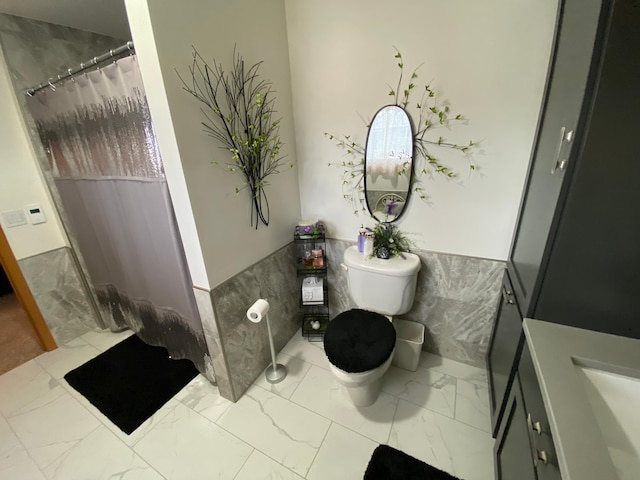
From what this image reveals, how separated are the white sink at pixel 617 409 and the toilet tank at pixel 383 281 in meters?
0.83

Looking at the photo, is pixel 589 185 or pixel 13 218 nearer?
pixel 589 185

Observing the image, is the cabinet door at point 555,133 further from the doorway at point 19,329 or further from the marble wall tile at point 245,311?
the doorway at point 19,329

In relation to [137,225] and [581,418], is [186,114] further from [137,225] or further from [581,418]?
[581,418]

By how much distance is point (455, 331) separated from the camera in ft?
5.51

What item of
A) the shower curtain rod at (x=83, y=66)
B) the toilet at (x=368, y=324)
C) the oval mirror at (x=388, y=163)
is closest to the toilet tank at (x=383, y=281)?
the toilet at (x=368, y=324)

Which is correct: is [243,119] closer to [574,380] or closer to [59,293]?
[574,380]

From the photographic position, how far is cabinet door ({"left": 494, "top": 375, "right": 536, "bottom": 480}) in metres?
0.78

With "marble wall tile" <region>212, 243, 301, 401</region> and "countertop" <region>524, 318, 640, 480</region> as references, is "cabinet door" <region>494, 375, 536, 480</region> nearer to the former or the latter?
"countertop" <region>524, 318, 640, 480</region>

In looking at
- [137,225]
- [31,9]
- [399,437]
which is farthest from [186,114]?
[399,437]

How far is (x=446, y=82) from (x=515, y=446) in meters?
1.58

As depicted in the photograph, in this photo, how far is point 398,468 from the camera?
3.88ft

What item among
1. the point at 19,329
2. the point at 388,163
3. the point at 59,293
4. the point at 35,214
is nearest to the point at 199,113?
the point at 388,163

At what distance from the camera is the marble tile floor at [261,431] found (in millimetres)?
1231

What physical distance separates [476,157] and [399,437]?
1510 mm
